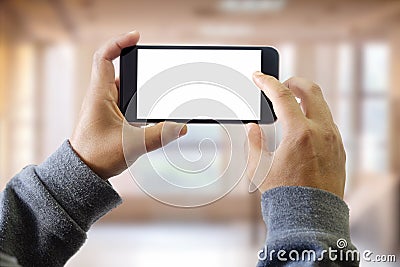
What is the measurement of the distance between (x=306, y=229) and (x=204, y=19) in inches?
58.0

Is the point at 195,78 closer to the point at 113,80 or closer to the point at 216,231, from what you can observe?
the point at 113,80

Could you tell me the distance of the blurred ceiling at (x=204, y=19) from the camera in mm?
1631

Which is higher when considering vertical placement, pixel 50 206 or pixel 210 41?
pixel 210 41

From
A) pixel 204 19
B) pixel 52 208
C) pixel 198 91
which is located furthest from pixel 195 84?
pixel 204 19

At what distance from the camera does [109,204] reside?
0.34 m

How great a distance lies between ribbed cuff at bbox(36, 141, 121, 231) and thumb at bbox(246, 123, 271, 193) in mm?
76

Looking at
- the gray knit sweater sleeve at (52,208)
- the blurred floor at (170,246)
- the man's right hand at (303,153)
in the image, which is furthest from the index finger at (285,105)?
the blurred floor at (170,246)

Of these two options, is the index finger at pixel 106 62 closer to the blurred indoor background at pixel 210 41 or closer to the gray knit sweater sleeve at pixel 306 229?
the gray knit sweater sleeve at pixel 306 229

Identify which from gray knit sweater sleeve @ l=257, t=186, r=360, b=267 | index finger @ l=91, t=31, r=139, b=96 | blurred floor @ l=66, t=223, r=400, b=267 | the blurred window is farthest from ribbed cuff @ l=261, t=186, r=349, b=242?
the blurred window

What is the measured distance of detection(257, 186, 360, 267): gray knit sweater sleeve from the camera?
27cm

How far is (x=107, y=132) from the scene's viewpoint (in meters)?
0.35

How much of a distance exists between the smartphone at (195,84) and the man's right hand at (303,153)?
60 mm

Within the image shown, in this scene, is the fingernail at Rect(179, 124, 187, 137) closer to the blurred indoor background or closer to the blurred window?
the blurred indoor background

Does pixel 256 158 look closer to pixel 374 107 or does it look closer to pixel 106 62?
pixel 106 62
